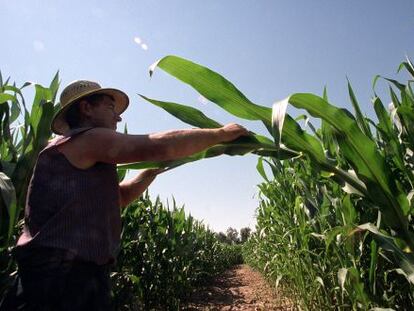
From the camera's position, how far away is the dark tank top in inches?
52.1

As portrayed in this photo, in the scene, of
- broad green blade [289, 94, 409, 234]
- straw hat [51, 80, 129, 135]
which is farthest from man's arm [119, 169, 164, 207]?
broad green blade [289, 94, 409, 234]

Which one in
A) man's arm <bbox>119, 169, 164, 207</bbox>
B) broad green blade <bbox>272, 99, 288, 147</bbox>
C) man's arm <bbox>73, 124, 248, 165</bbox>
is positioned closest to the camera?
broad green blade <bbox>272, 99, 288, 147</bbox>

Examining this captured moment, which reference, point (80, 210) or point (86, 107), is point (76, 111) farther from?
point (80, 210)

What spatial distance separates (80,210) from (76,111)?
17.1 inches

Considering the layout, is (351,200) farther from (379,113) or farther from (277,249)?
(277,249)

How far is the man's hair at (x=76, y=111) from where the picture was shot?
5.07 feet

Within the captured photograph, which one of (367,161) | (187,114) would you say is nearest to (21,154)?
(187,114)

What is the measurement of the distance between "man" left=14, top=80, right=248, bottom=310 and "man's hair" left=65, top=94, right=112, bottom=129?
2.3 inches

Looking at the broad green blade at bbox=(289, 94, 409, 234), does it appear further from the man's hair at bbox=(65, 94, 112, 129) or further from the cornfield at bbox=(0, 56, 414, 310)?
the man's hair at bbox=(65, 94, 112, 129)

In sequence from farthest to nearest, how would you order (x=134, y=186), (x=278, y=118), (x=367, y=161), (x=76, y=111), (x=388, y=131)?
(x=134, y=186) < (x=76, y=111) < (x=388, y=131) < (x=367, y=161) < (x=278, y=118)

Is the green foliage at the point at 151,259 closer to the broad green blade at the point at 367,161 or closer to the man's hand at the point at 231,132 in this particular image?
the man's hand at the point at 231,132

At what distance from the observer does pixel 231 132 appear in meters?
1.29

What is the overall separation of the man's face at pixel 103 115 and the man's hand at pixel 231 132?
1.59 ft

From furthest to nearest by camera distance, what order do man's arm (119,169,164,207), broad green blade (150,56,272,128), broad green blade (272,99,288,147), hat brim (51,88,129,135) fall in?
1. man's arm (119,169,164,207)
2. hat brim (51,88,129,135)
3. broad green blade (150,56,272,128)
4. broad green blade (272,99,288,147)
